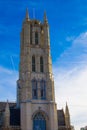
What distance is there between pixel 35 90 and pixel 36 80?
2831 mm

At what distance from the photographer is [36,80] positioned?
84250 mm

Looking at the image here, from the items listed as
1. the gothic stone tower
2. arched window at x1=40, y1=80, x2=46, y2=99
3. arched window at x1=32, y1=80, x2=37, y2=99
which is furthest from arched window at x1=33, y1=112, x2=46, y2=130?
arched window at x1=40, y1=80, x2=46, y2=99

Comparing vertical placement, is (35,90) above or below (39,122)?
above

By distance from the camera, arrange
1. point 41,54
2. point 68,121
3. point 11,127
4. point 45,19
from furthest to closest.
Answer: point 45,19, point 41,54, point 68,121, point 11,127

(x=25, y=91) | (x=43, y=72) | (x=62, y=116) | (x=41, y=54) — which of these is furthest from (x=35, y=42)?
(x=62, y=116)

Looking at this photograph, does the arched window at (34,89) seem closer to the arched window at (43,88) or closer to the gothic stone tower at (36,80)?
the gothic stone tower at (36,80)

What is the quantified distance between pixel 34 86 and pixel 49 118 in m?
9.60

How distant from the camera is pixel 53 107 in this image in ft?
267

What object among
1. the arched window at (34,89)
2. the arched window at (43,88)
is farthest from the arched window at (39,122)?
the arched window at (43,88)

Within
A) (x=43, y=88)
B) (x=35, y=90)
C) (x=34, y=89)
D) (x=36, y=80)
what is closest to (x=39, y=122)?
(x=35, y=90)

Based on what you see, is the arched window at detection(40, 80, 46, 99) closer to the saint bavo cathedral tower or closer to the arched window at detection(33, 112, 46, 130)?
the saint bavo cathedral tower

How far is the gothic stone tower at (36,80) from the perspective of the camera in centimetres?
7969

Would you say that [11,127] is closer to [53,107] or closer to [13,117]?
[13,117]

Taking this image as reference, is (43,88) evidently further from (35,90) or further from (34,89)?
(34,89)
